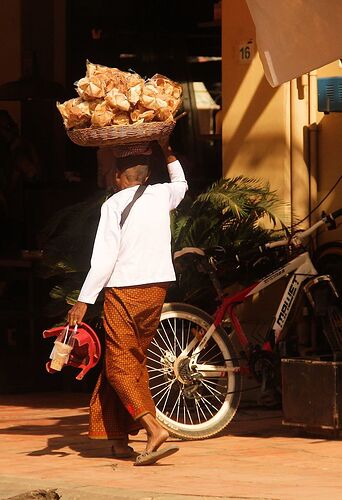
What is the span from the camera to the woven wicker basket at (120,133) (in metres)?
8.48

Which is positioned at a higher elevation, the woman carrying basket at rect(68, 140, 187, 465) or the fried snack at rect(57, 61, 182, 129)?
the fried snack at rect(57, 61, 182, 129)

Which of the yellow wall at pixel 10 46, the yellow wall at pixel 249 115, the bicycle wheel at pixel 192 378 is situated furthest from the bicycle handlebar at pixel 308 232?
the yellow wall at pixel 10 46

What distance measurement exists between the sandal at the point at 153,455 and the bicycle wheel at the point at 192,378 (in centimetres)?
89

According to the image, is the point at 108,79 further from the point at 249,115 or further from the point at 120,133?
the point at 249,115

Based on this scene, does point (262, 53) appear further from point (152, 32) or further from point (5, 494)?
point (152, 32)

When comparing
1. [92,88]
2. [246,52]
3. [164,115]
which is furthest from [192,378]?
[246,52]

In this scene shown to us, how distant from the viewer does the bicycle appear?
9.42 meters

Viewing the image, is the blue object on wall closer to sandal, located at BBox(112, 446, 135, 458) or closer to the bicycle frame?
the bicycle frame

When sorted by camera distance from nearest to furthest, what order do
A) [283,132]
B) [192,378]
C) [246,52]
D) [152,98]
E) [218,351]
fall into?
[152,98]
[192,378]
[218,351]
[283,132]
[246,52]

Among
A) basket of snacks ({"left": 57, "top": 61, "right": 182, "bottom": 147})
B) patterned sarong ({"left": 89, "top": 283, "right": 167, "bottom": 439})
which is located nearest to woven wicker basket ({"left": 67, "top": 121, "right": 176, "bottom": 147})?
basket of snacks ({"left": 57, "top": 61, "right": 182, "bottom": 147})

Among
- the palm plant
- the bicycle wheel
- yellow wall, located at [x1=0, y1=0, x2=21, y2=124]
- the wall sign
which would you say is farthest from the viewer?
yellow wall, located at [x1=0, y1=0, x2=21, y2=124]

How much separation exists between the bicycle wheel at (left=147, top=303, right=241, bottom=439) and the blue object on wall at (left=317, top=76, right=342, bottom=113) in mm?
1836

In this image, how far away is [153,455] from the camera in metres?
8.35

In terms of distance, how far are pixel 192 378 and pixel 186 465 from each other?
1.11m
